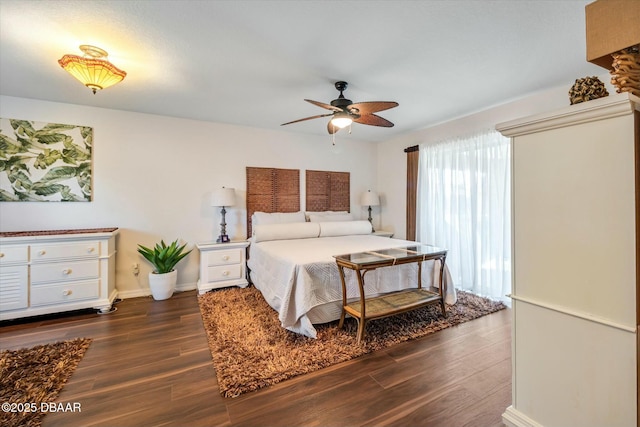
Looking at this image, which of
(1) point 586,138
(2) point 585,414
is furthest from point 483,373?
(1) point 586,138

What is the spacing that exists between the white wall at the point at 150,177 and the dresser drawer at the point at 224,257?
1.36 feet

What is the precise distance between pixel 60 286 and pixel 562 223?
167 inches

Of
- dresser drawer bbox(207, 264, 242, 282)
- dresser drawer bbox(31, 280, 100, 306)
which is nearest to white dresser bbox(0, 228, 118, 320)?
dresser drawer bbox(31, 280, 100, 306)

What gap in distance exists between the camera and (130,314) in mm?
2893

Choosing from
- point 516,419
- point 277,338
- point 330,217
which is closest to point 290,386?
point 277,338

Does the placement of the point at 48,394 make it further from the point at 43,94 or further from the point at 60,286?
the point at 43,94

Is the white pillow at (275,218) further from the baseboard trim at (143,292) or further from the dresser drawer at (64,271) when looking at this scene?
the dresser drawer at (64,271)

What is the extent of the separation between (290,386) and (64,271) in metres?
2.82

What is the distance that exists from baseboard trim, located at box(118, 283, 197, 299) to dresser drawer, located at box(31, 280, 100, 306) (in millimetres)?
518

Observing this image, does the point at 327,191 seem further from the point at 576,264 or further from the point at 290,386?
the point at 576,264

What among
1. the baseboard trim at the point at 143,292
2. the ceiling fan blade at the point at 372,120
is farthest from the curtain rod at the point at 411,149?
the baseboard trim at the point at 143,292

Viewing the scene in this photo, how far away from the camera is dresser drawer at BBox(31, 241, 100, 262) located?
2.70 meters

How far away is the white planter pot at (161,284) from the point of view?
10.9 feet

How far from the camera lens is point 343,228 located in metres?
4.21
